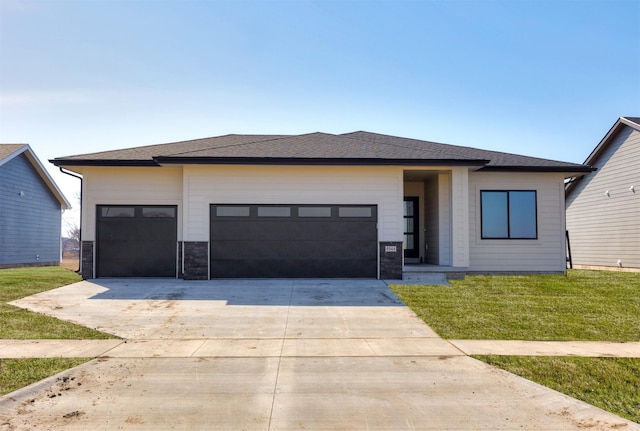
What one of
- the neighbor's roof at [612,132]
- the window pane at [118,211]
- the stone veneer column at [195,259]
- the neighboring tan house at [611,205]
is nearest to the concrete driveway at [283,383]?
the stone veneer column at [195,259]

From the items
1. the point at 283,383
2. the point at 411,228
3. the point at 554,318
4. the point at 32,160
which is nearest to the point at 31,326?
the point at 283,383

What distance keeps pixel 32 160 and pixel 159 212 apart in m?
15.2

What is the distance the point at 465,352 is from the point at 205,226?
9259 millimetres

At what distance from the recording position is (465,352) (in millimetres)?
6883

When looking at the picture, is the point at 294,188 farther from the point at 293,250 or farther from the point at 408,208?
the point at 408,208

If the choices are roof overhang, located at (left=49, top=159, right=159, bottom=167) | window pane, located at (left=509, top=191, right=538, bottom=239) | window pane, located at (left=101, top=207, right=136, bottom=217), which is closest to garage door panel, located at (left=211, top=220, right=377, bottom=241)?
window pane, located at (left=101, top=207, right=136, bottom=217)

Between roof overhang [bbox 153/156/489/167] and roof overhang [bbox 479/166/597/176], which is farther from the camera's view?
roof overhang [bbox 479/166/597/176]

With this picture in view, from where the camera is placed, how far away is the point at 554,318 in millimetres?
9211

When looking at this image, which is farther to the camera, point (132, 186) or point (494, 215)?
point (494, 215)

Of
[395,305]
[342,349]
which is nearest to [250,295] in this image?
[395,305]

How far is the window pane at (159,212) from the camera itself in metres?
14.5

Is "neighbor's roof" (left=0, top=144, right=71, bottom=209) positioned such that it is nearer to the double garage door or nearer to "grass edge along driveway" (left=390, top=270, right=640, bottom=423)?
the double garage door

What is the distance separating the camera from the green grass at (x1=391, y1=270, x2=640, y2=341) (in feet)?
26.8

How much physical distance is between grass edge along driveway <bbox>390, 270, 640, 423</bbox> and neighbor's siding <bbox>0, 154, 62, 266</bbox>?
2066 cm
